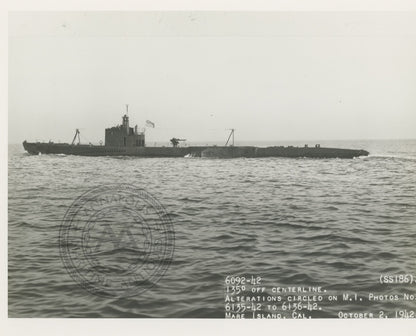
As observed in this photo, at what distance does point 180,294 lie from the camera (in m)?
9.72

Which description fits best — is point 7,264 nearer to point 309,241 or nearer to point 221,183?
point 309,241

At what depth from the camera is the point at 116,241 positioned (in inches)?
465

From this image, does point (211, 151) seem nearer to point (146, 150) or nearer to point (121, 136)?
point (146, 150)

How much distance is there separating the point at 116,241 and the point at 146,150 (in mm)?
28750

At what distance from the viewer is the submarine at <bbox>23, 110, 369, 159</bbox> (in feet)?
131

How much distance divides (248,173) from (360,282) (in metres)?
16.7

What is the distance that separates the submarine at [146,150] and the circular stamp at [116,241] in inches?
1052

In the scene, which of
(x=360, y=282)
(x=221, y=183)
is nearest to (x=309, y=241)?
(x=360, y=282)

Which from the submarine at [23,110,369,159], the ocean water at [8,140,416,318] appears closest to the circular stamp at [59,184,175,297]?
the ocean water at [8,140,416,318]

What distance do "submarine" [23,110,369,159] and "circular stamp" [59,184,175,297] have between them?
2673 cm

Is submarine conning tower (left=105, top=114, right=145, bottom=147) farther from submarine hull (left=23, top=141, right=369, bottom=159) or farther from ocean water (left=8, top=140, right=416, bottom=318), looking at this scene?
ocean water (left=8, top=140, right=416, bottom=318)

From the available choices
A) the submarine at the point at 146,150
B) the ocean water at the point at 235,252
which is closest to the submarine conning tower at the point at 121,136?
the submarine at the point at 146,150

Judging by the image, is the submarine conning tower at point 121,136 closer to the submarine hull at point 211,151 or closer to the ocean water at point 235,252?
the submarine hull at point 211,151
